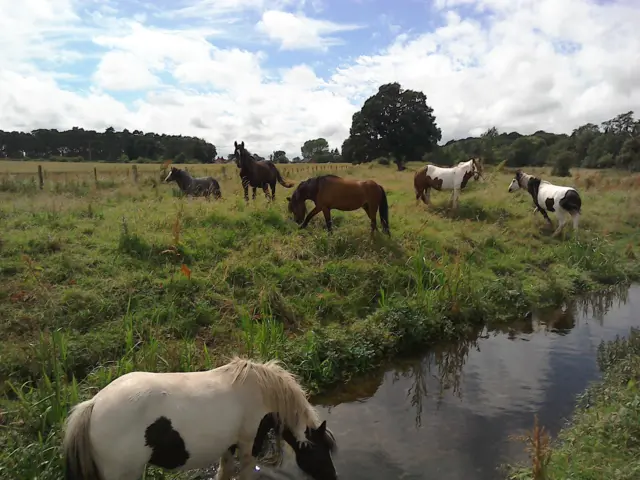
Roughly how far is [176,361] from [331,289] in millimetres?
3314

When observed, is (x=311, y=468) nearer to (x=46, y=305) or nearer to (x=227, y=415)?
(x=227, y=415)

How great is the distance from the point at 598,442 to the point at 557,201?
9.87 m

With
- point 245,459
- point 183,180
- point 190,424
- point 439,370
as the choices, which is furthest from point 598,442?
point 183,180

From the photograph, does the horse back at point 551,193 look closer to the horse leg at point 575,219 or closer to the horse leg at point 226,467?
the horse leg at point 575,219

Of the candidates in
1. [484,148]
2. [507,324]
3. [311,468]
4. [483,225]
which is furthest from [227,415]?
[484,148]

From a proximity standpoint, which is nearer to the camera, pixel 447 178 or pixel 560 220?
pixel 560 220

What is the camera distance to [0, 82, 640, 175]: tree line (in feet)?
130

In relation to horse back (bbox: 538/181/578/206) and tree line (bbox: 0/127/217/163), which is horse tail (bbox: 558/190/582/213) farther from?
tree line (bbox: 0/127/217/163)

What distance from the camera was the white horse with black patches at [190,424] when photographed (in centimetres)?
278

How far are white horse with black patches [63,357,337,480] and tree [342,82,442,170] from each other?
124ft

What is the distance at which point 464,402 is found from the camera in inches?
208

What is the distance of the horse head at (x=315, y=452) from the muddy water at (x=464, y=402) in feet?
2.04

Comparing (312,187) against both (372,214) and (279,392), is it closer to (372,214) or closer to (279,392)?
(372,214)

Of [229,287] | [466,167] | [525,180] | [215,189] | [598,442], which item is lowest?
[598,442]
